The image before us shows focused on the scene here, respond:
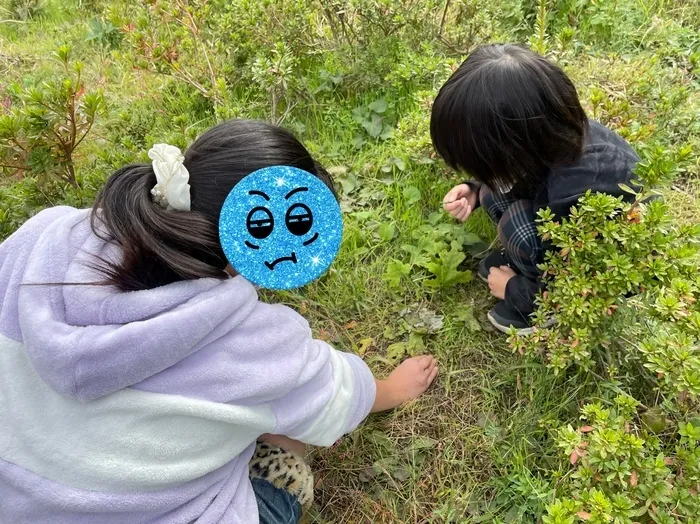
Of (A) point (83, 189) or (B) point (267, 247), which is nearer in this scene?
(B) point (267, 247)

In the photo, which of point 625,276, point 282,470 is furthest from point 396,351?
point 625,276

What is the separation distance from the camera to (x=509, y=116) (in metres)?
1.59

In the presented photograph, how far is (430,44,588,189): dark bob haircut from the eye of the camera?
1.58 m

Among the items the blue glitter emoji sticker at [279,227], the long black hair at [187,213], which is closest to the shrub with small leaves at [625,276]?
the blue glitter emoji sticker at [279,227]

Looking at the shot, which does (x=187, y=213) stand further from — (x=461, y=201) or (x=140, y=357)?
(x=461, y=201)

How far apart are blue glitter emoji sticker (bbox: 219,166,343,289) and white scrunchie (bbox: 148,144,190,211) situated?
0.10 meters

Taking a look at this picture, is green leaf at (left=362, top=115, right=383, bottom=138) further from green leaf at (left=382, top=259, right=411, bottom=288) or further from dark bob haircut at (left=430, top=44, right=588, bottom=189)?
dark bob haircut at (left=430, top=44, right=588, bottom=189)

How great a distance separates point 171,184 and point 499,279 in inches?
53.2

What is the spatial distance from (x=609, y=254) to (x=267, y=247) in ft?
3.11

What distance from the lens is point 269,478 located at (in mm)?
1514

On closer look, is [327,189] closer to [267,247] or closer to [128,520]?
[267,247]

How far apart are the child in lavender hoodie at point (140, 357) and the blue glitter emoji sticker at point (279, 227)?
5 cm

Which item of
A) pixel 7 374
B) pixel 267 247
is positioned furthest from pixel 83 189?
pixel 267 247

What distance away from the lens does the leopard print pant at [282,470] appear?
4.98 feet
